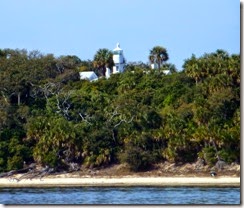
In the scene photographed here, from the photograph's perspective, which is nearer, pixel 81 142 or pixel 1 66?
pixel 81 142

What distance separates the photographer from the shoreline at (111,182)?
38219 mm

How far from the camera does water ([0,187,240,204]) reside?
28938 millimetres

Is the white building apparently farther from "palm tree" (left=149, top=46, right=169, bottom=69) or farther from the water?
the water

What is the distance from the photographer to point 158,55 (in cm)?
5719

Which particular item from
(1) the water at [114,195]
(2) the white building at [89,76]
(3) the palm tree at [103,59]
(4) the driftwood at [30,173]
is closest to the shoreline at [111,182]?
(4) the driftwood at [30,173]

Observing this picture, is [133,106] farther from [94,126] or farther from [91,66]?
[91,66]

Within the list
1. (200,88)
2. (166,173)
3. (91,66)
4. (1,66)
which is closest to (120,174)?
(166,173)

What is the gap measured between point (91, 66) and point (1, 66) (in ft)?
52.3

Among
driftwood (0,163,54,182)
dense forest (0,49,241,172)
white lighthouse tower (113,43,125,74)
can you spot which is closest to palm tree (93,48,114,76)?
white lighthouse tower (113,43,125,74)

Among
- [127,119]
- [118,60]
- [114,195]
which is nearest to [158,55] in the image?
[118,60]

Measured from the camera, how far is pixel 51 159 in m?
39.9

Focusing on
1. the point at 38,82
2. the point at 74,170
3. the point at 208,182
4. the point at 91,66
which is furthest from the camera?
the point at 91,66

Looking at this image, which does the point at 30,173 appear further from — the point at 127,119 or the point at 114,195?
the point at 114,195

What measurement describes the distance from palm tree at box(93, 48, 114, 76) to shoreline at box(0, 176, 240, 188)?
1784 centimetres
